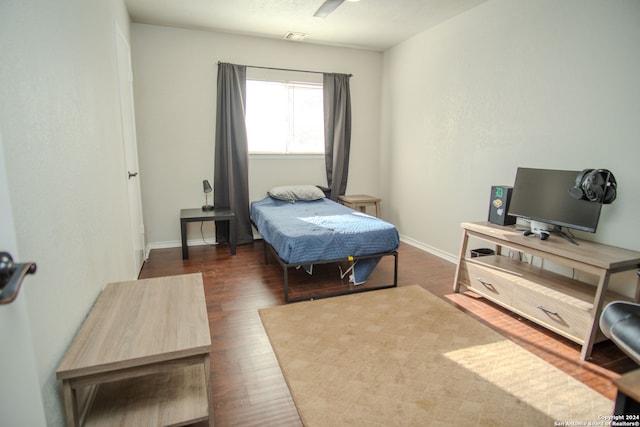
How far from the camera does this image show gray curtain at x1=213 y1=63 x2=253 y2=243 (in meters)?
4.28

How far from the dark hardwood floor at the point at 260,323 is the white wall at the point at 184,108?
2.17 feet

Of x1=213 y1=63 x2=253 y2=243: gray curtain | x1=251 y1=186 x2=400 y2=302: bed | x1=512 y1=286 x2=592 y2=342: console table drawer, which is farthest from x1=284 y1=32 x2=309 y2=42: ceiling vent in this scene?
x1=512 y1=286 x2=592 y2=342: console table drawer

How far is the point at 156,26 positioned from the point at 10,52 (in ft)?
11.7

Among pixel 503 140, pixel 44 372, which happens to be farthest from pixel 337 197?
pixel 44 372

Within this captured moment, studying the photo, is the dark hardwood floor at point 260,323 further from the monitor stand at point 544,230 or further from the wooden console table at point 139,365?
the monitor stand at point 544,230

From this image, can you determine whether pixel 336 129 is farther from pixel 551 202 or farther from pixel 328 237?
pixel 551 202

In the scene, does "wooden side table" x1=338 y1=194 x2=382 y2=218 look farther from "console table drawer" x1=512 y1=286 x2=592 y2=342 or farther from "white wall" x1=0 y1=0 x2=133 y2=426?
"white wall" x1=0 y1=0 x2=133 y2=426

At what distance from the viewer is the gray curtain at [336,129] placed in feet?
15.7

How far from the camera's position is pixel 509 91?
308cm

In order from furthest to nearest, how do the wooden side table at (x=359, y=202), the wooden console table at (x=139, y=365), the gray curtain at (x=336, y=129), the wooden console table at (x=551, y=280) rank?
the gray curtain at (x=336, y=129) < the wooden side table at (x=359, y=202) < the wooden console table at (x=551, y=280) < the wooden console table at (x=139, y=365)

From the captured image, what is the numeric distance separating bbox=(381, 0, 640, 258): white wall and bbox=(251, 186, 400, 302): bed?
113 centimetres

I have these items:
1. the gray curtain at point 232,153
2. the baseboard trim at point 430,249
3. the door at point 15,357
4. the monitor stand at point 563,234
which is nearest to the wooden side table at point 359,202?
the baseboard trim at point 430,249

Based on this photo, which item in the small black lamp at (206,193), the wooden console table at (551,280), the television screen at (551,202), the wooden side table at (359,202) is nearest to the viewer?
the wooden console table at (551,280)

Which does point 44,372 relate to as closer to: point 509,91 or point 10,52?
point 10,52
